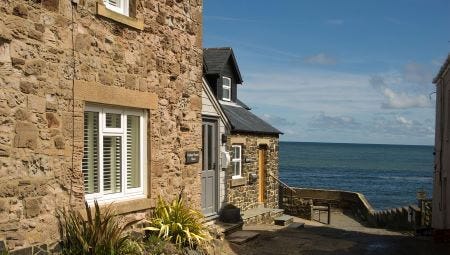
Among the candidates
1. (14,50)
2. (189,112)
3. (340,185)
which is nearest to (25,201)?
(14,50)

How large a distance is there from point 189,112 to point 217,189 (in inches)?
208

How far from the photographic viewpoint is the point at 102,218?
25.3 feet

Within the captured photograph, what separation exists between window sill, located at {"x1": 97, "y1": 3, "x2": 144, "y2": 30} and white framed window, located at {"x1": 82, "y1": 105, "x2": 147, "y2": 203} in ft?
4.63

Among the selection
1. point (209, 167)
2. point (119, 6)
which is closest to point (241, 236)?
point (209, 167)

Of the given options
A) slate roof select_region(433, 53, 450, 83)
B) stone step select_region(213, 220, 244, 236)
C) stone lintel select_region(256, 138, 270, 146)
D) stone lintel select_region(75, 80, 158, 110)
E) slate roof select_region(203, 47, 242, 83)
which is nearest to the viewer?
stone lintel select_region(75, 80, 158, 110)

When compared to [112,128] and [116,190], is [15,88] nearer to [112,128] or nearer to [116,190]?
[112,128]

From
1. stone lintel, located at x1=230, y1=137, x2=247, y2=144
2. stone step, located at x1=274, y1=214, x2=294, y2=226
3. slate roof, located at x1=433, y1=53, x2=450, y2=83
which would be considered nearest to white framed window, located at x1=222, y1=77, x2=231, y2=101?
stone lintel, located at x1=230, y1=137, x2=247, y2=144

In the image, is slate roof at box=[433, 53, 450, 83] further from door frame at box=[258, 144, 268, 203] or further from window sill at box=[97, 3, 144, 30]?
window sill at box=[97, 3, 144, 30]

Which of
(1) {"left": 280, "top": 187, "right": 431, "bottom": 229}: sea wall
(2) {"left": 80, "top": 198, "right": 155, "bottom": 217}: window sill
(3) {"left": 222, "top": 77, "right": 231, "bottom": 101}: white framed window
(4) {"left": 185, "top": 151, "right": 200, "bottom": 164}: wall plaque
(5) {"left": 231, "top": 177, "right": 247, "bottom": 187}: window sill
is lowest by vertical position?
(1) {"left": 280, "top": 187, "right": 431, "bottom": 229}: sea wall

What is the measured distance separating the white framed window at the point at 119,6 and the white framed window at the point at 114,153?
5.34ft

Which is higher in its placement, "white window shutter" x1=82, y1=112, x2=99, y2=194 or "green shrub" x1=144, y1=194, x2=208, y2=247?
"white window shutter" x1=82, y1=112, x2=99, y2=194

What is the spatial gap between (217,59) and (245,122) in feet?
8.93

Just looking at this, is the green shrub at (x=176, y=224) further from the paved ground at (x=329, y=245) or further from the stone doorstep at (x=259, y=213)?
the stone doorstep at (x=259, y=213)

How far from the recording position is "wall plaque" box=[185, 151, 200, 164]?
10.3 metres
